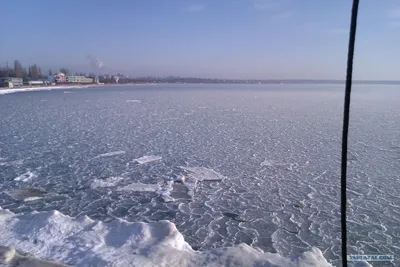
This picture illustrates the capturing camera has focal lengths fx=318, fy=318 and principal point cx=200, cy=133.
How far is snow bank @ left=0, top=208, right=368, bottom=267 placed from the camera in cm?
328

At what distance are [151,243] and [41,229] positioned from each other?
56.8 inches

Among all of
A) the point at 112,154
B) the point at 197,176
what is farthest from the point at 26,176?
→ the point at 197,176

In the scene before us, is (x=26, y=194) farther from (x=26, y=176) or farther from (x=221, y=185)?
(x=221, y=185)

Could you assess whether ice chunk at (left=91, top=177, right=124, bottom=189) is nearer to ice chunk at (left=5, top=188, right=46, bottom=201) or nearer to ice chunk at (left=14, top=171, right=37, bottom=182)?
ice chunk at (left=5, top=188, right=46, bottom=201)

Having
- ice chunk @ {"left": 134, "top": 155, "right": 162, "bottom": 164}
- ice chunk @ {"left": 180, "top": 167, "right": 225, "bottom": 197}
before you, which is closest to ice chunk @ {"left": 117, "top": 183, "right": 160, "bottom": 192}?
ice chunk @ {"left": 180, "top": 167, "right": 225, "bottom": 197}

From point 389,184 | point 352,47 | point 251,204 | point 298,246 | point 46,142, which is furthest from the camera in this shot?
point 46,142

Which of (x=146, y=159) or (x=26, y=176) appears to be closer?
(x=26, y=176)

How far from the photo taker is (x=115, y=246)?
3.61 m

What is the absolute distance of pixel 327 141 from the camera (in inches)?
385

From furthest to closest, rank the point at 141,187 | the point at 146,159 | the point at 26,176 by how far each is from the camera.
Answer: the point at 146,159, the point at 26,176, the point at 141,187

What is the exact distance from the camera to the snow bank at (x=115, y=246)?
10.8 ft

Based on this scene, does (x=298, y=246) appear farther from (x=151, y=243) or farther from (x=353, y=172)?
(x=353, y=172)

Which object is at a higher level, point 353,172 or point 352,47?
point 352,47

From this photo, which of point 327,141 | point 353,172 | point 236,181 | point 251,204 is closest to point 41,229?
point 251,204
